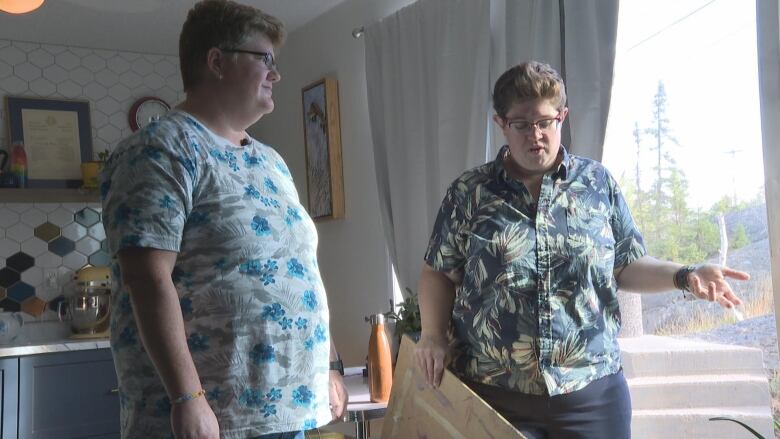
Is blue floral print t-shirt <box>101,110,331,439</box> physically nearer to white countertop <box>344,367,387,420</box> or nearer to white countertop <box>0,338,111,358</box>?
white countertop <box>344,367,387,420</box>

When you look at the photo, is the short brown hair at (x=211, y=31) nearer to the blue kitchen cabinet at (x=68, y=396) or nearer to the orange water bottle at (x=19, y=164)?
the blue kitchen cabinet at (x=68, y=396)

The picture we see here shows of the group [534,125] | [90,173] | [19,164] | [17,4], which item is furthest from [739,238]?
[19,164]

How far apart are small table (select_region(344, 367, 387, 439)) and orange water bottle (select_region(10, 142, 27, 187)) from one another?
205 centimetres

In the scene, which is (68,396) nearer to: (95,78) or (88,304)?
(88,304)

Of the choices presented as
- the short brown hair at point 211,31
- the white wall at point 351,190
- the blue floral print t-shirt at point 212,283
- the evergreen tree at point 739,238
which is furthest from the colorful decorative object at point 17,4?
the evergreen tree at point 739,238

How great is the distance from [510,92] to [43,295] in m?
3.05

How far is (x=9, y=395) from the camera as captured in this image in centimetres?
312

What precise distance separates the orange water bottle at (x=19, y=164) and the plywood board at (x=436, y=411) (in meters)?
2.68

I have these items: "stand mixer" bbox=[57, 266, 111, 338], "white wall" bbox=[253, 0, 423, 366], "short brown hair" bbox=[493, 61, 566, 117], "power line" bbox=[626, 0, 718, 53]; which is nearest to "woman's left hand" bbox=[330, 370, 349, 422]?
"short brown hair" bbox=[493, 61, 566, 117]

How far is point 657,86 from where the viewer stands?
2.16 metres

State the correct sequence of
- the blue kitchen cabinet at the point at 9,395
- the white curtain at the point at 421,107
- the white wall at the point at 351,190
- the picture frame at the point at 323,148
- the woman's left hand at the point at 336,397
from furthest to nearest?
the picture frame at the point at 323,148 < the white wall at the point at 351,190 < the blue kitchen cabinet at the point at 9,395 < the white curtain at the point at 421,107 < the woman's left hand at the point at 336,397

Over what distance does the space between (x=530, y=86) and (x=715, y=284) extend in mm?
525

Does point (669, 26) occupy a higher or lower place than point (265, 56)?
higher

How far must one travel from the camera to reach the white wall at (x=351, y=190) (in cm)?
331
